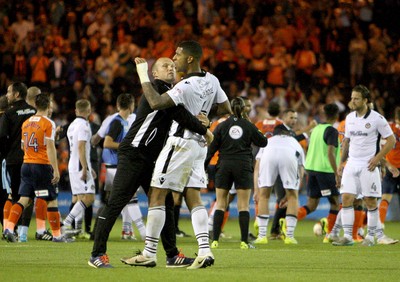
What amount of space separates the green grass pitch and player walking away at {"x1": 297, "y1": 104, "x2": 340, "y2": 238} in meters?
1.16

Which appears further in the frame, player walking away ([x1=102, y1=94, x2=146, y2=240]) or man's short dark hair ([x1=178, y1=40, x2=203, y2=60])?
player walking away ([x1=102, y1=94, x2=146, y2=240])

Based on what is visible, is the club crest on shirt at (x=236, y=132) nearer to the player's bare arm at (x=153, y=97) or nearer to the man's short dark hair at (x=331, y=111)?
the man's short dark hair at (x=331, y=111)

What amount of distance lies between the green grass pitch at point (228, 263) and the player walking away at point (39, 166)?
1.79 ft

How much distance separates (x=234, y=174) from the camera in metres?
15.5

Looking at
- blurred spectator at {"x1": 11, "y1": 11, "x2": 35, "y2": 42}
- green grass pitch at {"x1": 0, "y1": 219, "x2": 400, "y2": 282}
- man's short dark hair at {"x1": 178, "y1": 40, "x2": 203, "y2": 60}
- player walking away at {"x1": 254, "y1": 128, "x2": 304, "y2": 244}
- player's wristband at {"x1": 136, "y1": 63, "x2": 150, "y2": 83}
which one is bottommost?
green grass pitch at {"x1": 0, "y1": 219, "x2": 400, "y2": 282}

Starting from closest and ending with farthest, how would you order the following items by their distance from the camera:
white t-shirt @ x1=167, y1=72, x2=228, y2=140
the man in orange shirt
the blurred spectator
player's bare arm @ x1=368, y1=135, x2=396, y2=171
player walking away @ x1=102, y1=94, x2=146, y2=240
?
white t-shirt @ x1=167, y1=72, x2=228, y2=140, player's bare arm @ x1=368, y1=135, x2=396, y2=171, player walking away @ x1=102, y1=94, x2=146, y2=240, the man in orange shirt, the blurred spectator

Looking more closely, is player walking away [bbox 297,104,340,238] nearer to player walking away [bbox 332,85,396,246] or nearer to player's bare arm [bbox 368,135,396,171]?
player walking away [bbox 332,85,396,246]

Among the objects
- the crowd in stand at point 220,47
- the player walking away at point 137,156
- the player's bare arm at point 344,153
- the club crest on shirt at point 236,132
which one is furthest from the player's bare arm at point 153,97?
the crowd in stand at point 220,47

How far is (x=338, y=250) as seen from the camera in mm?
14586

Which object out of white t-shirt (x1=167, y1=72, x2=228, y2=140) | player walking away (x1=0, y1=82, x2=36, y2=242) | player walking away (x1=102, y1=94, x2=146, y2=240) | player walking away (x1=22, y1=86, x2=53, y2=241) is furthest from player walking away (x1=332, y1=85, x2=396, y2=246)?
player walking away (x1=0, y1=82, x2=36, y2=242)

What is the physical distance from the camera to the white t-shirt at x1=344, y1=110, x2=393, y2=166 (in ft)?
50.4

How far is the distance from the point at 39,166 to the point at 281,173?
14.2 ft

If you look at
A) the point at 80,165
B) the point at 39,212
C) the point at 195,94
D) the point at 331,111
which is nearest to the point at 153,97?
the point at 195,94

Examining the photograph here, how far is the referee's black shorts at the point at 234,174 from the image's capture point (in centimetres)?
1548
